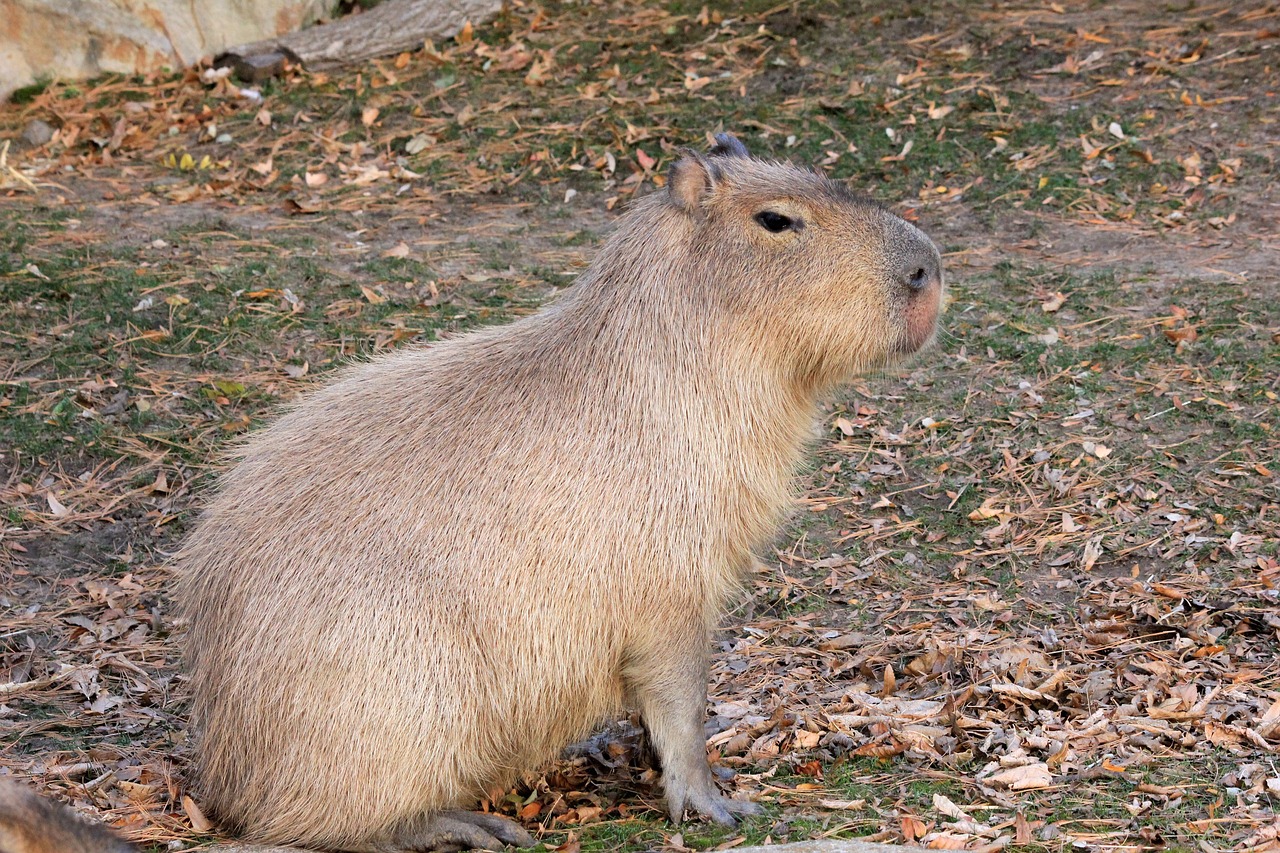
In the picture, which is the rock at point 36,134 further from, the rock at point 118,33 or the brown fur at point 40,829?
the brown fur at point 40,829

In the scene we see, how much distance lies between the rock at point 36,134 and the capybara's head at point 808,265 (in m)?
5.83

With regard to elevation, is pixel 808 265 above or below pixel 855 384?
above

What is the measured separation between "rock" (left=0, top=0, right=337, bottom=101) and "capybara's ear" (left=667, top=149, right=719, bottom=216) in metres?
6.10

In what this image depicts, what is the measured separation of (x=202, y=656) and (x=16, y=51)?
20.2ft

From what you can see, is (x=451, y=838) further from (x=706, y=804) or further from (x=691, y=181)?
(x=691, y=181)

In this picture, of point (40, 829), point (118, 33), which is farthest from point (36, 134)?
point (40, 829)

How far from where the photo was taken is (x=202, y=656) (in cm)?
346

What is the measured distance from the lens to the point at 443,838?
3.42 metres

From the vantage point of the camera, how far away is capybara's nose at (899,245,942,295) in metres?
3.53

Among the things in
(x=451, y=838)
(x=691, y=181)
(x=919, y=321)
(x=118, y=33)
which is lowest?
(x=451, y=838)

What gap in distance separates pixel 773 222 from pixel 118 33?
6.45 metres

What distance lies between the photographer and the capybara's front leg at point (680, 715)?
346 centimetres

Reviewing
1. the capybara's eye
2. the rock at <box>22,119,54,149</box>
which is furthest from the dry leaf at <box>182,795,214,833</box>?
the rock at <box>22,119,54,149</box>

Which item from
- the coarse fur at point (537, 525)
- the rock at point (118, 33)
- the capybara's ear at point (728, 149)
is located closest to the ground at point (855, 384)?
the rock at point (118, 33)
